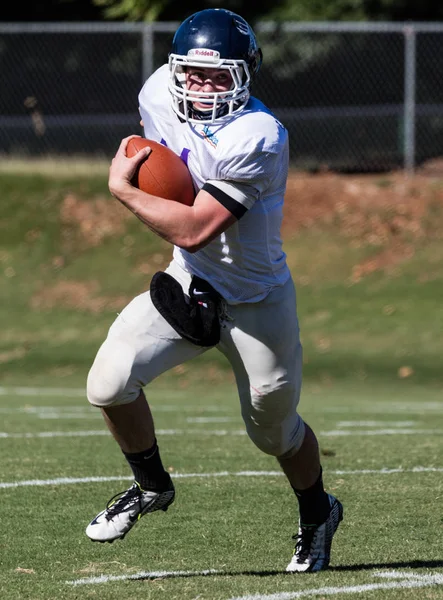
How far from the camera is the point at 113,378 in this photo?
3949 millimetres

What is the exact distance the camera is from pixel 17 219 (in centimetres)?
1506

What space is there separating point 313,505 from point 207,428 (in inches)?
145

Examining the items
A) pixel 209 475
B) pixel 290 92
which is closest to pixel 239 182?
pixel 209 475

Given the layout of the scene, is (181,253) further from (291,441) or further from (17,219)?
(17,219)

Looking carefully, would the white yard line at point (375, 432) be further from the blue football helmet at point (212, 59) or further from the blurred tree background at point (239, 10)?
the blurred tree background at point (239, 10)

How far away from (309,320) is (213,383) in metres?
1.53

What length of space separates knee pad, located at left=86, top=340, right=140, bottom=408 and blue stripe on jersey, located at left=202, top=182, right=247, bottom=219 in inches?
24.7

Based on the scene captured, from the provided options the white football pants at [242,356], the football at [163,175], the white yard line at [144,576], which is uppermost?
the football at [163,175]

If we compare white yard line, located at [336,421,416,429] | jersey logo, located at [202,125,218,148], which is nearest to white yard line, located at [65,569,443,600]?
jersey logo, located at [202,125,218,148]

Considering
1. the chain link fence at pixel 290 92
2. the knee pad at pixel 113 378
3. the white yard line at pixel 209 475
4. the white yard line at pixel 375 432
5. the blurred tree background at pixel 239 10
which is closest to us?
the knee pad at pixel 113 378

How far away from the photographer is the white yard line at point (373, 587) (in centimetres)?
362

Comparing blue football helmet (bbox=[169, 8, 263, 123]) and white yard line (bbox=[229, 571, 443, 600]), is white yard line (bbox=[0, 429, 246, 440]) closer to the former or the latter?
white yard line (bbox=[229, 571, 443, 600])

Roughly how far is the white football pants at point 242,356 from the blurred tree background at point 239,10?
12.7 meters

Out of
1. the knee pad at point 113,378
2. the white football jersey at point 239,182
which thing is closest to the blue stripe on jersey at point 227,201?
the white football jersey at point 239,182
